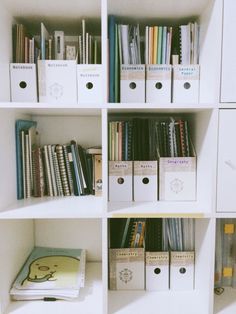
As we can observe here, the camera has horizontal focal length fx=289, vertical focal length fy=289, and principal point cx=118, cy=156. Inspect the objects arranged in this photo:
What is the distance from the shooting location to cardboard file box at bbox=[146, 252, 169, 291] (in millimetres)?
1197

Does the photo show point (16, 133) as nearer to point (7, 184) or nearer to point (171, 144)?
point (7, 184)

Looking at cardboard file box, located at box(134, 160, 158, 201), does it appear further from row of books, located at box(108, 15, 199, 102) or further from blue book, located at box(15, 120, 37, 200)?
blue book, located at box(15, 120, 37, 200)

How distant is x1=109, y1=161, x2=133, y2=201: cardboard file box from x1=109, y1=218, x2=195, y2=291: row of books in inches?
6.0

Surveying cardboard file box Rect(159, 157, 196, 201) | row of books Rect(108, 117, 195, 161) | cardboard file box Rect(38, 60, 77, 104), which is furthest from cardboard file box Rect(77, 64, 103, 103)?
cardboard file box Rect(159, 157, 196, 201)

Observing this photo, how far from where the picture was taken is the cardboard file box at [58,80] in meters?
1.09

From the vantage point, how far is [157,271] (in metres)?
1.20

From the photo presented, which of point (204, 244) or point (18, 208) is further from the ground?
point (18, 208)

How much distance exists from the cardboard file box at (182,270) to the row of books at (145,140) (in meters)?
0.42

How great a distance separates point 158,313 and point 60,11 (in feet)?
3.85

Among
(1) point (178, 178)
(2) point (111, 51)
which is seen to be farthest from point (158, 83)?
(1) point (178, 178)

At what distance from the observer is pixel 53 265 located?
1.27 meters

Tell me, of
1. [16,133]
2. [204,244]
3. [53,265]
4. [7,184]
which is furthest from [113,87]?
[53,265]

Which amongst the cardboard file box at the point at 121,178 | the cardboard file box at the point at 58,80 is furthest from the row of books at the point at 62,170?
the cardboard file box at the point at 58,80

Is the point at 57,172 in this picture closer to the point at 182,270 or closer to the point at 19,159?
the point at 19,159
